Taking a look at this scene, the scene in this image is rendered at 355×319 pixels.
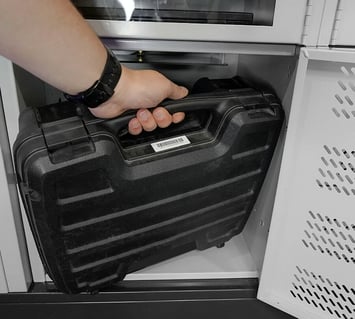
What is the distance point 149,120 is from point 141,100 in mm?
35

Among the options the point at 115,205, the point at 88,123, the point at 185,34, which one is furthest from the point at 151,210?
the point at 185,34

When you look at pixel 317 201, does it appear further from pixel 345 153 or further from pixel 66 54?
pixel 66 54

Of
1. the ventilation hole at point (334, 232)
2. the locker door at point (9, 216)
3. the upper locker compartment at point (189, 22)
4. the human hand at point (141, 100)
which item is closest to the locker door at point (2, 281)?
the locker door at point (9, 216)

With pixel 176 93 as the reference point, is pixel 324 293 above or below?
below

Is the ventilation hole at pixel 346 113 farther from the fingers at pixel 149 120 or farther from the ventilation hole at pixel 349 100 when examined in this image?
the fingers at pixel 149 120

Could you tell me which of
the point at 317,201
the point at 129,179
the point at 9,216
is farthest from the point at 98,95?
the point at 317,201

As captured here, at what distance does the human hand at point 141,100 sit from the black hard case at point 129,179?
0.05 feet

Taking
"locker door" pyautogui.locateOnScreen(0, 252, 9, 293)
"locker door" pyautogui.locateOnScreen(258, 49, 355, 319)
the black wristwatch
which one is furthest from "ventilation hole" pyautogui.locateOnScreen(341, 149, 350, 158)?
"locker door" pyautogui.locateOnScreen(0, 252, 9, 293)

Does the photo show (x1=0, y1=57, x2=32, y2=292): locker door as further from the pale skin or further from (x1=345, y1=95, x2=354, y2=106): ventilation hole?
(x1=345, y1=95, x2=354, y2=106): ventilation hole

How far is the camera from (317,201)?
1.98ft

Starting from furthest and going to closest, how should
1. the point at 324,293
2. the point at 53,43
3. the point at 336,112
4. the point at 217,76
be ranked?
the point at 217,76
the point at 324,293
the point at 336,112
the point at 53,43

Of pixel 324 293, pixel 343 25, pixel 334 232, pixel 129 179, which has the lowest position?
pixel 324 293

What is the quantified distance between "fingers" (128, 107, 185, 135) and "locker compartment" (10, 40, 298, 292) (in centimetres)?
10

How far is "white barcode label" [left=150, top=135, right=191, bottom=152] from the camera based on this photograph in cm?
58
